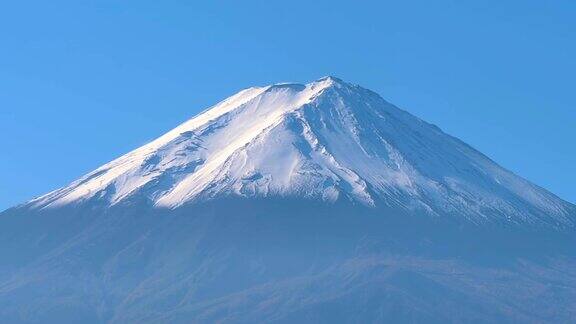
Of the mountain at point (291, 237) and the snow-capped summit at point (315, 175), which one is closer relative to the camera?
the mountain at point (291, 237)

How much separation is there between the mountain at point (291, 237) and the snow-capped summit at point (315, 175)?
0.55 ft

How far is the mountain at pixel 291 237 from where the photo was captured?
167625 millimetres

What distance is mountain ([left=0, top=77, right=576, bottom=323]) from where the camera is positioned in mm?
167625

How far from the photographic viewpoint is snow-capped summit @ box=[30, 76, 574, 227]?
186625 mm

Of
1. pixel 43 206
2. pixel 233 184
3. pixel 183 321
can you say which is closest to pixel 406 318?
pixel 183 321

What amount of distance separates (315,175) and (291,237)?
7.54m

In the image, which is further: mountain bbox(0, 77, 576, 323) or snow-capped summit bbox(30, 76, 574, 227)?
snow-capped summit bbox(30, 76, 574, 227)

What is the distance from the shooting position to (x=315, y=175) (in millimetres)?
186625

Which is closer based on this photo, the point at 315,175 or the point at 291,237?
the point at 291,237

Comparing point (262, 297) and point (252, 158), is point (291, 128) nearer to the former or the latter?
point (252, 158)

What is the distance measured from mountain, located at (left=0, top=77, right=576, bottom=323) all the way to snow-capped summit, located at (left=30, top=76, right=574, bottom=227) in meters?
0.17

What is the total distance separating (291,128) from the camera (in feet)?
639

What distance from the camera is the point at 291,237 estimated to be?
181 metres

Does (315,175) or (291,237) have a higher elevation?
(315,175)
